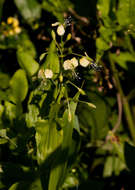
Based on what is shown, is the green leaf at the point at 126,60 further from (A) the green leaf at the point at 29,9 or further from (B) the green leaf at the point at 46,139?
(B) the green leaf at the point at 46,139

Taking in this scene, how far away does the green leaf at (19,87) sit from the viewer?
1097 mm

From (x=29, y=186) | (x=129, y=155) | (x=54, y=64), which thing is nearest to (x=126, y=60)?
(x=129, y=155)

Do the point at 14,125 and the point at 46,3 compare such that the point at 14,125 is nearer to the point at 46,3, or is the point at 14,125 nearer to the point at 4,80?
the point at 4,80

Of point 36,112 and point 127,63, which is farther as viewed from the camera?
point 127,63

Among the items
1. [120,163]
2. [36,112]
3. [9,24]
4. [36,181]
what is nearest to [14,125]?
[36,112]

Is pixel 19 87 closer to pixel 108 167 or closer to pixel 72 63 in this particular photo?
pixel 72 63

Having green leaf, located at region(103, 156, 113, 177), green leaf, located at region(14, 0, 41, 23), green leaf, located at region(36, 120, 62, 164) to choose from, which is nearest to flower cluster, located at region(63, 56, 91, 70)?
green leaf, located at region(36, 120, 62, 164)

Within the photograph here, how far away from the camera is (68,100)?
2.60ft

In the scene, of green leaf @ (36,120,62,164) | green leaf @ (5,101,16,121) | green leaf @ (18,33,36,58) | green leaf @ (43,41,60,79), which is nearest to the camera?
green leaf @ (36,120,62,164)

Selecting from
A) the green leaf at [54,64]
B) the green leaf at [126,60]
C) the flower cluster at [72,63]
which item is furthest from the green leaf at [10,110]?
the green leaf at [126,60]

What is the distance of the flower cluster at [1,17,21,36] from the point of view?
1610 mm

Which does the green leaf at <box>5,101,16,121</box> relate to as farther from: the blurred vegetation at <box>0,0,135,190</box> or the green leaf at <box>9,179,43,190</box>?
the green leaf at <box>9,179,43,190</box>

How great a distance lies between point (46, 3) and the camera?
1.47 metres

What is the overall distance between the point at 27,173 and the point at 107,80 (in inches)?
26.6
